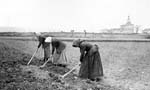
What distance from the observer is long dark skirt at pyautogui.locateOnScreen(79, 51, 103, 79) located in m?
5.09

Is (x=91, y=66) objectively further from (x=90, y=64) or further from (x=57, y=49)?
(x=57, y=49)

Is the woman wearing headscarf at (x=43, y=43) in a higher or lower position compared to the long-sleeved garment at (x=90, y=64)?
higher

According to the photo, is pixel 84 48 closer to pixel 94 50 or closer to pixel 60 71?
pixel 94 50

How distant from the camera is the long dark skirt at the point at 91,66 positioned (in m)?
5.09

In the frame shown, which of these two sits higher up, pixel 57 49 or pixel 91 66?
pixel 57 49

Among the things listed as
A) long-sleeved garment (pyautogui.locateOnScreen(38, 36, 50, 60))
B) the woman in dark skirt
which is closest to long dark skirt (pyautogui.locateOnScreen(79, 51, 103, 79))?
the woman in dark skirt

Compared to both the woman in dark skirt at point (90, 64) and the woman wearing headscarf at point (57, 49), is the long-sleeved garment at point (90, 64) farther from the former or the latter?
the woman wearing headscarf at point (57, 49)

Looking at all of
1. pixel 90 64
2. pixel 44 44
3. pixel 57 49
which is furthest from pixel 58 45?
pixel 90 64

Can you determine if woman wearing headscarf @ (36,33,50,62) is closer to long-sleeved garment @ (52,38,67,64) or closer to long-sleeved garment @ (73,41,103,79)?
long-sleeved garment @ (52,38,67,64)

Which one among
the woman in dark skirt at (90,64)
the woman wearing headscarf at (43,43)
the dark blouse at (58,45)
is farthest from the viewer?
the woman wearing headscarf at (43,43)

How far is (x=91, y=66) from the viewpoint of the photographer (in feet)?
16.8

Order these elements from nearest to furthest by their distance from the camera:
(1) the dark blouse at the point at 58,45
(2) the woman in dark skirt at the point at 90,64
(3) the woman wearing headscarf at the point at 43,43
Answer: (2) the woman in dark skirt at the point at 90,64 → (1) the dark blouse at the point at 58,45 → (3) the woman wearing headscarf at the point at 43,43

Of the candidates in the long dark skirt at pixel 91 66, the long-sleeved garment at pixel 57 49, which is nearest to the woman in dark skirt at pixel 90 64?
the long dark skirt at pixel 91 66

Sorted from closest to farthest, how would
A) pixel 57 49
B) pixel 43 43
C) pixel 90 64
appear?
pixel 90 64 < pixel 57 49 < pixel 43 43
